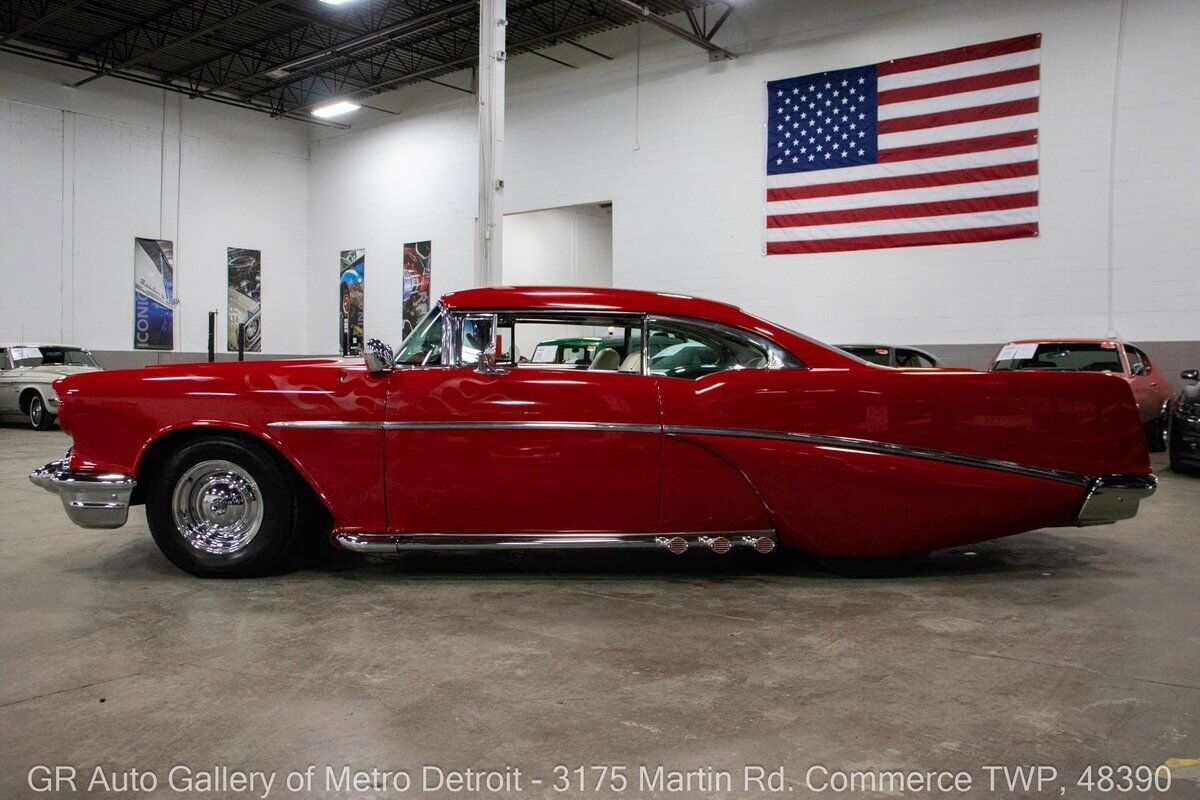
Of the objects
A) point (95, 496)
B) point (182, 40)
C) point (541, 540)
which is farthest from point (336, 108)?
point (541, 540)

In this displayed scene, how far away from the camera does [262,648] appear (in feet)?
9.57

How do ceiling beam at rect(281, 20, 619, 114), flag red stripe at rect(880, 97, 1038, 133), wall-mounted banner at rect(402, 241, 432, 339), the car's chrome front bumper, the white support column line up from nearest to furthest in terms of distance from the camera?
1. the car's chrome front bumper
2. the white support column
3. flag red stripe at rect(880, 97, 1038, 133)
4. ceiling beam at rect(281, 20, 619, 114)
5. wall-mounted banner at rect(402, 241, 432, 339)

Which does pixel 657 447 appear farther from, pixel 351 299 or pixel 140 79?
pixel 140 79

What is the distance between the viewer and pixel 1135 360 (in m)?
9.74

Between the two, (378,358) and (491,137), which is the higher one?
(491,137)

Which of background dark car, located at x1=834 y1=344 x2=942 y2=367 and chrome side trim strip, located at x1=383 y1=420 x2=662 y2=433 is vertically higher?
background dark car, located at x1=834 y1=344 x2=942 y2=367

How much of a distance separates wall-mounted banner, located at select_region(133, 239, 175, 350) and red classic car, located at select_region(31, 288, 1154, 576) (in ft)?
54.9

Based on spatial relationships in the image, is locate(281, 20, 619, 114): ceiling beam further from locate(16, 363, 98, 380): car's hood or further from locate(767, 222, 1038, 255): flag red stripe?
locate(16, 363, 98, 380): car's hood

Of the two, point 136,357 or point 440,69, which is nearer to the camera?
point 440,69

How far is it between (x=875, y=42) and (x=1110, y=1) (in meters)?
3.07

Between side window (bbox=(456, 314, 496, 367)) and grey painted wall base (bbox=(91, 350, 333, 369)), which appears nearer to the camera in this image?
side window (bbox=(456, 314, 496, 367))

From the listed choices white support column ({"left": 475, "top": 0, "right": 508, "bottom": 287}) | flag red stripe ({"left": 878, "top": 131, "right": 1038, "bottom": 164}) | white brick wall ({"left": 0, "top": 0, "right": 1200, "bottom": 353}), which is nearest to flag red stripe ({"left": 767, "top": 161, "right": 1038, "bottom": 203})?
flag red stripe ({"left": 878, "top": 131, "right": 1038, "bottom": 164})

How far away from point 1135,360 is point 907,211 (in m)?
3.97

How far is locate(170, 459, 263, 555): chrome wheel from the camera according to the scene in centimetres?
383
